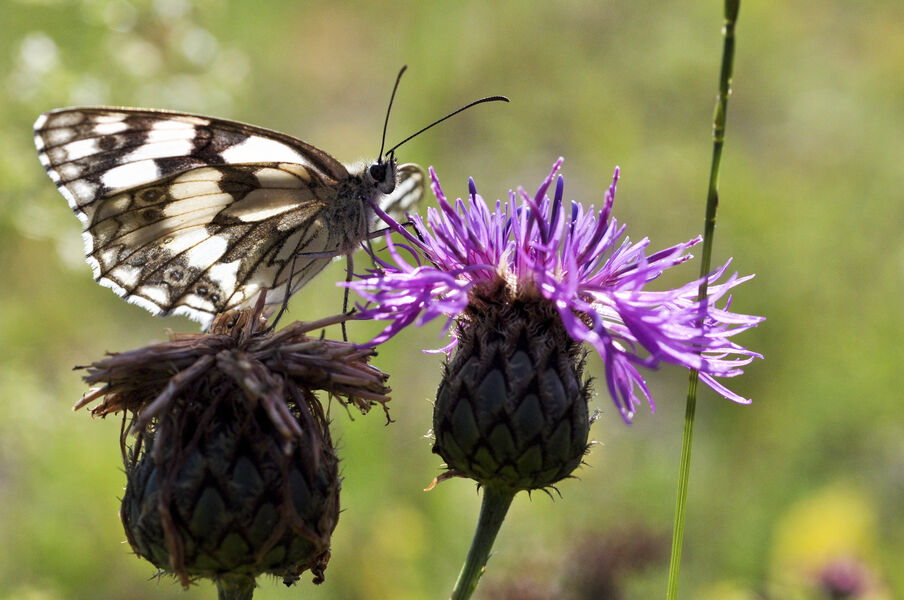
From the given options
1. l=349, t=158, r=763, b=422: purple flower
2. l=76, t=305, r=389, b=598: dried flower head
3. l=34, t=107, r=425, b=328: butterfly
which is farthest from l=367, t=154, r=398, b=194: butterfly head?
l=76, t=305, r=389, b=598: dried flower head

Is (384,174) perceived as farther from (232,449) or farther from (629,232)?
(629,232)

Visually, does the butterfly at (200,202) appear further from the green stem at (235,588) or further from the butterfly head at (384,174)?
the green stem at (235,588)

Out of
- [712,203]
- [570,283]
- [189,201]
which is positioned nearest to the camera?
[712,203]

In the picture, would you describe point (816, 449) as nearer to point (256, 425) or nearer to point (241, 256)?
point (241, 256)

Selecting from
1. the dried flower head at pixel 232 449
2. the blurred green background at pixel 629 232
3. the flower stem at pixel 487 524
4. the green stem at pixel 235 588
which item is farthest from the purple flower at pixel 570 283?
the blurred green background at pixel 629 232

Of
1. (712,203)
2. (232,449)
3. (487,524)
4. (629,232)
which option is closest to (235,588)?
(232,449)

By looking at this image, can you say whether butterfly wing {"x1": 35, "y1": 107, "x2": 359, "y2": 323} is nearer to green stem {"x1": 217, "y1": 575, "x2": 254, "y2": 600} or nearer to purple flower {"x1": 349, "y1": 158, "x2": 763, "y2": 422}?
purple flower {"x1": 349, "y1": 158, "x2": 763, "y2": 422}

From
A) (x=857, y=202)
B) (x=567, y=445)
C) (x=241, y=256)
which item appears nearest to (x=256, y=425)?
(x=567, y=445)
